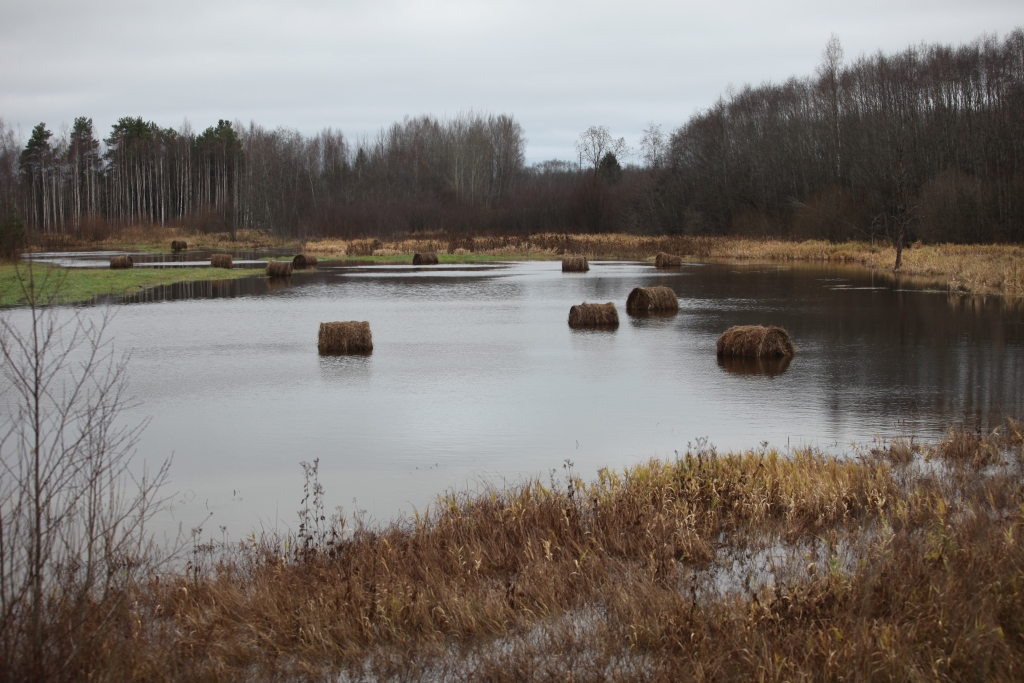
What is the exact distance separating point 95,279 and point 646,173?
200 ft

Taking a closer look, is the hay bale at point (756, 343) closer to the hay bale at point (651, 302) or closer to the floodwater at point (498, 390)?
the floodwater at point (498, 390)

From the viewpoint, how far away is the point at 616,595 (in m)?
5.39

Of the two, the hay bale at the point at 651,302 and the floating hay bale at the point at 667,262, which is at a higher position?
the floating hay bale at the point at 667,262

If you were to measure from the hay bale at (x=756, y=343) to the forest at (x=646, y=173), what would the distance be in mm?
28861

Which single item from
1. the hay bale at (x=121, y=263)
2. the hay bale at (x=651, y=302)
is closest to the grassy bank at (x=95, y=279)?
the hay bale at (x=121, y=263)

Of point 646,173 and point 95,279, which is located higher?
point 646,173

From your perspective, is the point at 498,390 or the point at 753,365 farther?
the point at 753,365

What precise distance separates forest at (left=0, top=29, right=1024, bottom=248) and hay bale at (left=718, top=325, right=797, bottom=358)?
94.7 ft

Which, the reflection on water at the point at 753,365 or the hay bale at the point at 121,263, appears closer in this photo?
the reflection on water at the point at 753,365

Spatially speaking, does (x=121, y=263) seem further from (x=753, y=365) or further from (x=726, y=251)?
(x=726, y=251)

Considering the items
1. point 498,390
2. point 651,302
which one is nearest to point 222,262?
point 651,302

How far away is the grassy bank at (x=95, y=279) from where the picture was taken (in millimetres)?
26531

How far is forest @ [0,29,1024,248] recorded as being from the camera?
2259 inches

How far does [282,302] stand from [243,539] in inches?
868
